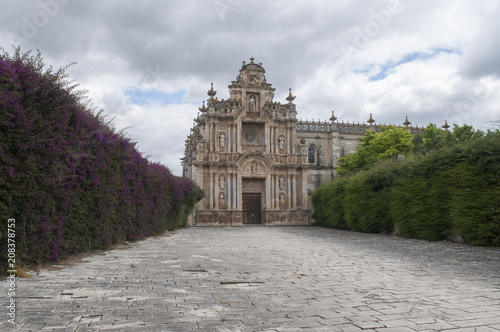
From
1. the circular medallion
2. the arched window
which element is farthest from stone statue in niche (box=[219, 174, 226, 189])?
the arched window

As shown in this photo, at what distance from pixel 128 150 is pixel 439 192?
11404mm

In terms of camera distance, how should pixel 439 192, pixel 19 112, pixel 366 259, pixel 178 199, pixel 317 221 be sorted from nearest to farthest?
pixel 19 112 → pixel 366 259 → pixel 439 192 → pixel 178 199 → pixel 317 221

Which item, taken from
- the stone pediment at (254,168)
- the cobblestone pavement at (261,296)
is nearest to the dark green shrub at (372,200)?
the cobblestone pavement at (261,296)

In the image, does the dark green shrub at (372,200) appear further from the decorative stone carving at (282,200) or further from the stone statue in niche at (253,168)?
the stone statue in niche at (253,168)

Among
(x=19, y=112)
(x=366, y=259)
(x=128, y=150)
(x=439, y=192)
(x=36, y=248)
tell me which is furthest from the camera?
(x=439, y=192)

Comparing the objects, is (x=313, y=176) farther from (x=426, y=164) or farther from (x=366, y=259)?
(x=366, y=259)

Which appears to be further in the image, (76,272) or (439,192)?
(439,192)

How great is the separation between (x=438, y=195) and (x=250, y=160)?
1972cm

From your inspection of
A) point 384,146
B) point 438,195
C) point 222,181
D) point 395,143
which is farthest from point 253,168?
point 438,195

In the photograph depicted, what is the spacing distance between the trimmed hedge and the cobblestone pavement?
410cm

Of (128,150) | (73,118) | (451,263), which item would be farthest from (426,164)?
(73,118)

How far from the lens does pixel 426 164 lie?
14891 mm

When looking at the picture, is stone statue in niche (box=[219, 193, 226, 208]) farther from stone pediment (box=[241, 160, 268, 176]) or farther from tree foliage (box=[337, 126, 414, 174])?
tree foliage (box=[337, 126, 414, 174])

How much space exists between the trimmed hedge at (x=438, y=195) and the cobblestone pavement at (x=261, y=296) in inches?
161
